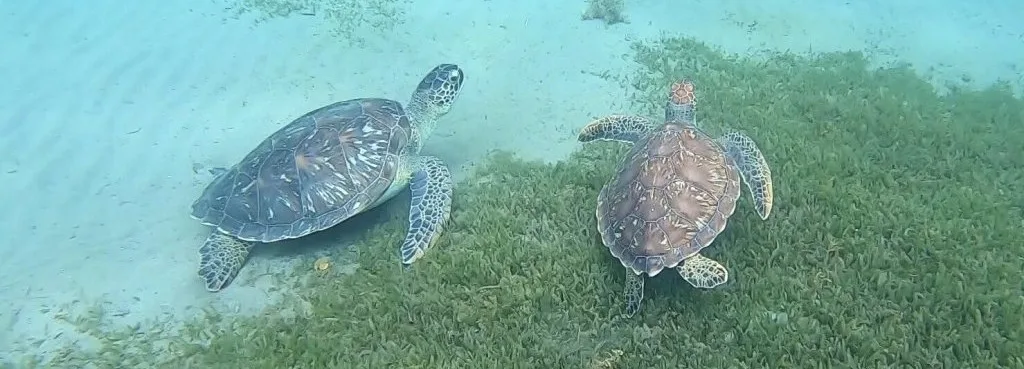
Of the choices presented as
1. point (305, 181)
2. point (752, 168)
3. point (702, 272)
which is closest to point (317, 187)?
point (305, 181)

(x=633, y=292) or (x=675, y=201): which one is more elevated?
(x=675, y=201)

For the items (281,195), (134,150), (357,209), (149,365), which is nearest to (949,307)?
(357,209)

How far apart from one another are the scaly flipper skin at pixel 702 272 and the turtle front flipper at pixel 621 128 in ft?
5.48

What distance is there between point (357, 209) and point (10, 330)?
8.78 feet

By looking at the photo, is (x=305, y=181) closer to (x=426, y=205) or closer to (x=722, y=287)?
(x=426, y=205)

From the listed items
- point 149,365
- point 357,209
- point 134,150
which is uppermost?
point 357,209

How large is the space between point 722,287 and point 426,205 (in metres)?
2.41

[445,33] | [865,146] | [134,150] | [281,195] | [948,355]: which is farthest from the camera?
[445,33]

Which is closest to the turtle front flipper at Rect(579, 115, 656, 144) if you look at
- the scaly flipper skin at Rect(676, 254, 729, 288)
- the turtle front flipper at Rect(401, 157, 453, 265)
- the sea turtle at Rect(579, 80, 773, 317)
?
the sea turtle at Rect(579, 80, 773, 317)

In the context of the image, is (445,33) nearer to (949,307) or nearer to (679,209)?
(679,209)

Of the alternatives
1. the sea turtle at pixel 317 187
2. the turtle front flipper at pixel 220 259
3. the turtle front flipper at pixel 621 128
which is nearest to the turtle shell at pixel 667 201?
the turtle front flipper at pixel 621 128

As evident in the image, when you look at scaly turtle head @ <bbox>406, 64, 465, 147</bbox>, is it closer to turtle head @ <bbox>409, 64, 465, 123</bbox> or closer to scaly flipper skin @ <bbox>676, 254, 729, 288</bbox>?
turtle head @ <bbox>409, 64, 465, 123</bbox>

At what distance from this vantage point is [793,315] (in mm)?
3826

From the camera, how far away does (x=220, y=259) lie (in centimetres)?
481
